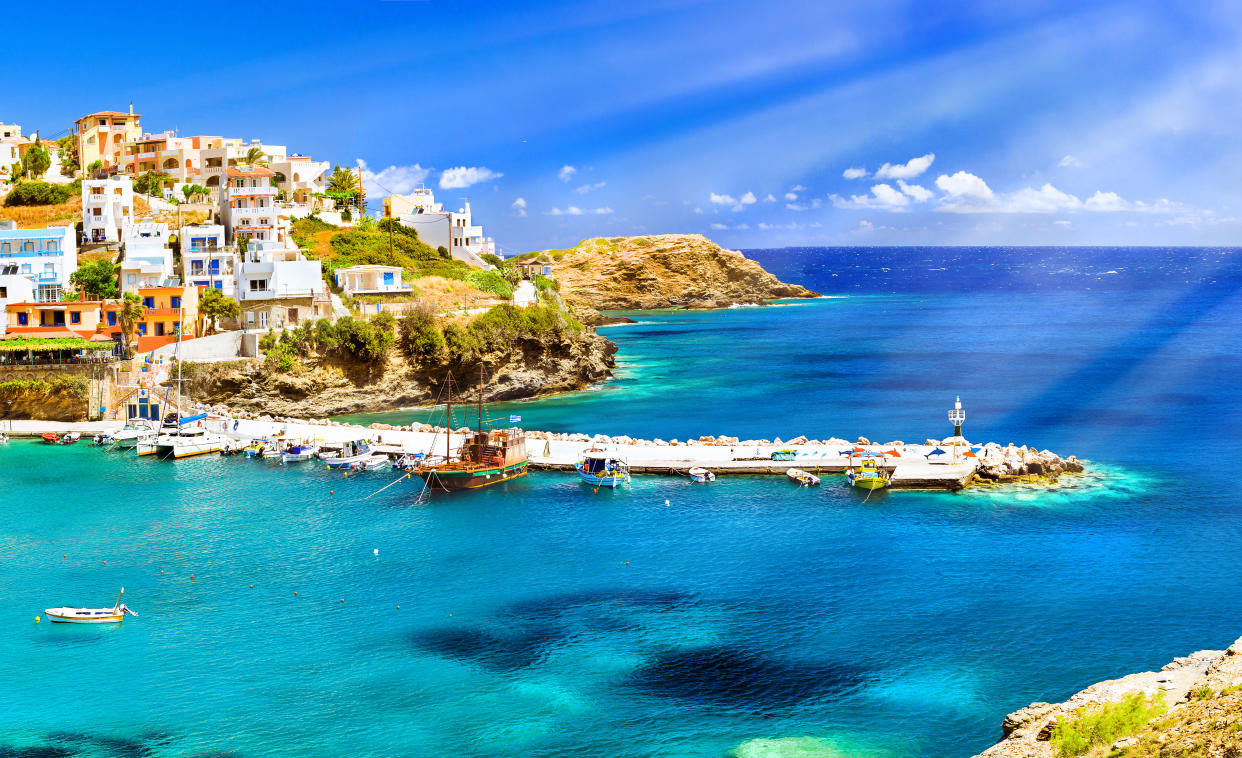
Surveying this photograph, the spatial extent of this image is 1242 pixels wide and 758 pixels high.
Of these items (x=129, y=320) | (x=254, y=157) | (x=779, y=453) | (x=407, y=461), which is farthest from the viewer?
(x=254, y=157)

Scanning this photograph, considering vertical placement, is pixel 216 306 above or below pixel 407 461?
above

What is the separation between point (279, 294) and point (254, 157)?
126 ft

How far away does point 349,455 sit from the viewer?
198 ft

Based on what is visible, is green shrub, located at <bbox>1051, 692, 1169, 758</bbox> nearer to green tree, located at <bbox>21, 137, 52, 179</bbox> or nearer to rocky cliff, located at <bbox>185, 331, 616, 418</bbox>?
rocky cliff, located at <bbox>185, 331, 616, 418</bbox>

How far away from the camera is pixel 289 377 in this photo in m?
74.4

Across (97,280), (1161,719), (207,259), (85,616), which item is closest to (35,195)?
(97,280)

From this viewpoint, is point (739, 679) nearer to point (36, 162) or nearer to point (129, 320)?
point (129, 320)

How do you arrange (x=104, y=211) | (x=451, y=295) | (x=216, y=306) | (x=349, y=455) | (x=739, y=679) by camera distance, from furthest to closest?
(x=104, y=211) → (x=451, y=295) → (x=216, y=306) → (x=349, y=455) → (x=739, y=679)

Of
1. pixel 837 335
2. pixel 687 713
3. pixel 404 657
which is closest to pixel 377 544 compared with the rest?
pixel 404 657

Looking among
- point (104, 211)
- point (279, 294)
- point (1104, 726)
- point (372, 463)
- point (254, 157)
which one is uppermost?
point (254, 157)

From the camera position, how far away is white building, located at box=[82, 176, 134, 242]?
90.9 meters

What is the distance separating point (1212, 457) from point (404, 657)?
5066 centimetres

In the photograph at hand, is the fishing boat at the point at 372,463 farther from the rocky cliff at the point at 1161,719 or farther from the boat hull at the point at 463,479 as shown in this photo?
the rocky cliff at the point at 1161,719

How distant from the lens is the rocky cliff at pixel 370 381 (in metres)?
73.2
